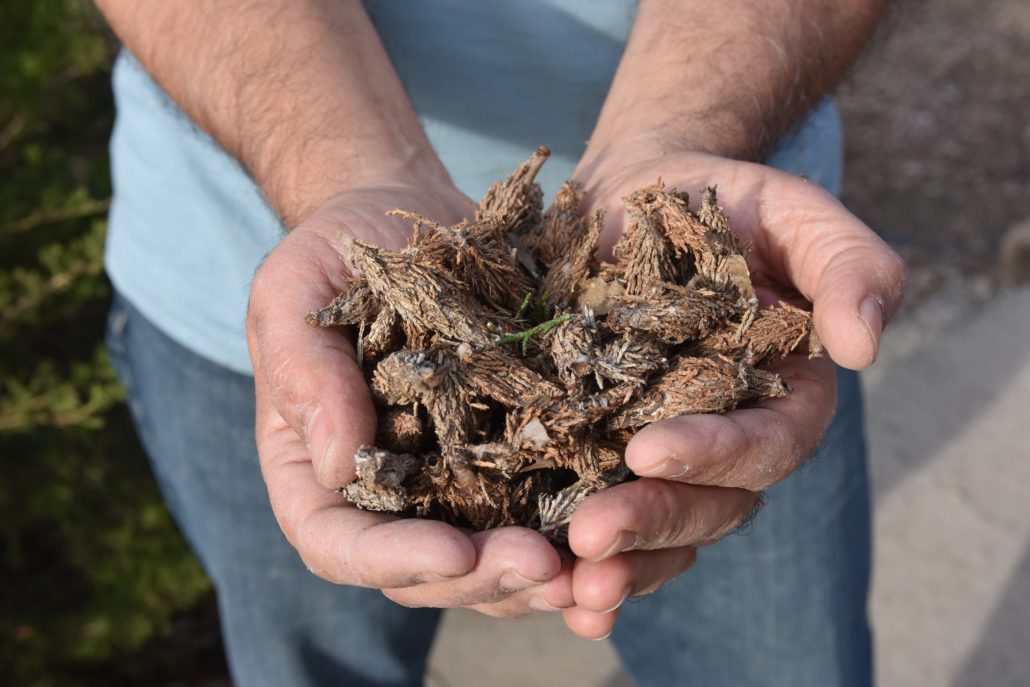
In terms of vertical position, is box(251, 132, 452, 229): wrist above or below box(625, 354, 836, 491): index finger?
below

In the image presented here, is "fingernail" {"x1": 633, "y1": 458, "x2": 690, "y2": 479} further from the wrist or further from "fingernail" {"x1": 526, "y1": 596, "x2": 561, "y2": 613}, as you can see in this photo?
the wrist

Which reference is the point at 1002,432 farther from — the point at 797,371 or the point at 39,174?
the point at 39,174

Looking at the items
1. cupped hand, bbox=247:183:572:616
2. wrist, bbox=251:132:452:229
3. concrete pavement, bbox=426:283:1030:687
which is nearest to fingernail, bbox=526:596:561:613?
cupped hand, bbox=247:183:572:616

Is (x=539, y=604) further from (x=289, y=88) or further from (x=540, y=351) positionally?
(x=289, y=88)

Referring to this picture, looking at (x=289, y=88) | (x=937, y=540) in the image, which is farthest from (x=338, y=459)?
(x=937, y=540)

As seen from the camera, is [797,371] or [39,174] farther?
[39,174]

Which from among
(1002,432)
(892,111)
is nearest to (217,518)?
(1002,432)

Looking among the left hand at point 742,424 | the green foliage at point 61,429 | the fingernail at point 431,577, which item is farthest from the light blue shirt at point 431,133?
the fingernail at point 431,577
